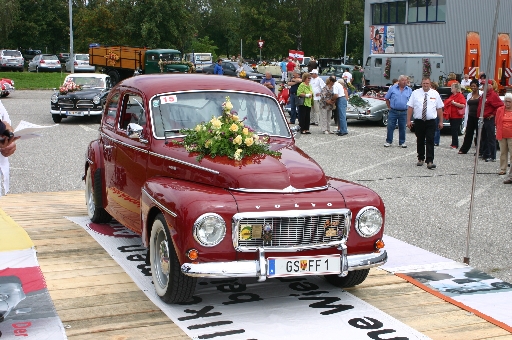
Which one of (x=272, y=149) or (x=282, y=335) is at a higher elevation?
(x=272, y=149)

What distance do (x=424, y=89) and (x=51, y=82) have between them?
34631mm

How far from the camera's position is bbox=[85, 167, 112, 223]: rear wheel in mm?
8094

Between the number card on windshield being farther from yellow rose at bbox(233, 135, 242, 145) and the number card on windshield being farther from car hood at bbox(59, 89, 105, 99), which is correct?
car hood at bbox(59, 89, 105, 99)

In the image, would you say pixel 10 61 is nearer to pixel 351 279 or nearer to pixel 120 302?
pixel 120 302

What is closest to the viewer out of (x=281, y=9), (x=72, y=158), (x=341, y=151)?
(x=72, y=158)

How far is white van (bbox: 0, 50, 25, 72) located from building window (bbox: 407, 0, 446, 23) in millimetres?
30036

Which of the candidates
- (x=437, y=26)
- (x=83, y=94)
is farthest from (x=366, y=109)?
(x=437, y=26)

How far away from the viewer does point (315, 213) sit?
5.55m

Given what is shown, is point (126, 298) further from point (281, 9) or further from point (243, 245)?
point (281, 9)

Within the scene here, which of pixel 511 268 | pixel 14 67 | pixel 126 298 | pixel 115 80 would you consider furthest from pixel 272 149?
pixel 14 67

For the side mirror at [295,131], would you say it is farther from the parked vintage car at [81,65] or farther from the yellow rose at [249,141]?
the parked vintage car at [81,65]

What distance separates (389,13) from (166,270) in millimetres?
42835

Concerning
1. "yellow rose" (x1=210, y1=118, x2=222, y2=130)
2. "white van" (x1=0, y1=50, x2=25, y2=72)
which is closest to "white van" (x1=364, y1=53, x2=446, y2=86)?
"yellow rose" (x1=210, y1=118, x2=222, y2=130)

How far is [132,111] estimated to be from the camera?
741 centimetres
